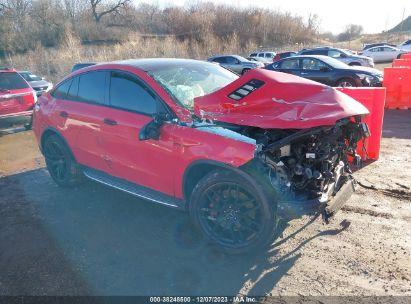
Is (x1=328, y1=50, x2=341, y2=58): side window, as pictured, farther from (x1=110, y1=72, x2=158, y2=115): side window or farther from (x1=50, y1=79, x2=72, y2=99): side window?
(x1=110, y1=72, x2=158, y2=115): side window

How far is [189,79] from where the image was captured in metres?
4.44

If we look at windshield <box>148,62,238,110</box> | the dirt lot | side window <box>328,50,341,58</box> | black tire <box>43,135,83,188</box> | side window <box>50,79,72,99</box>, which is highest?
windshield <box>148,62,238,110</box>

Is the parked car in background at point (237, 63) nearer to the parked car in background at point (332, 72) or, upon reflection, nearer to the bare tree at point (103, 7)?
the parked car in background at point (332, 72)

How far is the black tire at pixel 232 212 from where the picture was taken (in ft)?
11.2

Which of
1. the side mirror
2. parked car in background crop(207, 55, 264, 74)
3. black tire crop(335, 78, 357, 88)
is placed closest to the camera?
the side mirror

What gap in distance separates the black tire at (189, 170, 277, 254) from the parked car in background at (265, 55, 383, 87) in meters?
10.3

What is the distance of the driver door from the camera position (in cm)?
398

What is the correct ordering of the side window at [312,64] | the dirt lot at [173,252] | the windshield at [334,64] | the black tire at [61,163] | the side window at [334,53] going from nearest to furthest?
the dirt lot at [173,252]
the black tire at [61,163]
the windshield at [334,64]
the side window at [312,64]
the side window at [334,53]

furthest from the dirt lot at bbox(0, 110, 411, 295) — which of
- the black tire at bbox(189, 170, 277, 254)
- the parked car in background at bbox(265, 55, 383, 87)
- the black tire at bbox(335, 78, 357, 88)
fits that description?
the parked car in background at bbox(265, 55, 383, 87)

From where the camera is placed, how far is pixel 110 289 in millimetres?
3240

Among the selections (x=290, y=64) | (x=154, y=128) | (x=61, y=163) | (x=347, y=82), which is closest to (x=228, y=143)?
(x=154, y=128)

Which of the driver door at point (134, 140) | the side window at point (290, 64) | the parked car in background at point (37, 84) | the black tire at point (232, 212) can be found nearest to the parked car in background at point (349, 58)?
the side window at point (290, 64)

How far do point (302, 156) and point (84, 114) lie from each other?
2780 mm

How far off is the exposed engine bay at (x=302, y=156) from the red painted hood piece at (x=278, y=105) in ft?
0.42
